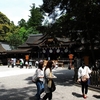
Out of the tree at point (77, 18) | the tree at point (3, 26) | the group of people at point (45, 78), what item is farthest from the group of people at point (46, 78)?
the tree at point (3, 26)

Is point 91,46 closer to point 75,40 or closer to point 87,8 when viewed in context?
point 75,40

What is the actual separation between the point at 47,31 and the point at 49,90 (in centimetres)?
669

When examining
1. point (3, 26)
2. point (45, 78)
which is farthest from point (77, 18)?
point (3, 26)

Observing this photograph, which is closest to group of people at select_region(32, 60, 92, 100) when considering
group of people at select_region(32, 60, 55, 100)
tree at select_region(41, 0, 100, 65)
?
group of people at select_region(32, 60, 55, 100)

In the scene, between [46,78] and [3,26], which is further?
[3,26]

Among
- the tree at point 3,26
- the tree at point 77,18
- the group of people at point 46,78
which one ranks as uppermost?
the tree at point 3,26

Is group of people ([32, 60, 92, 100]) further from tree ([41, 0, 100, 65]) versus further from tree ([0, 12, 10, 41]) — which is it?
tree ([0, 12, 10, 41])

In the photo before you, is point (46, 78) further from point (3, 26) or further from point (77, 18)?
point (3, 26)

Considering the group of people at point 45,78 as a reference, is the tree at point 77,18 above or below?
above

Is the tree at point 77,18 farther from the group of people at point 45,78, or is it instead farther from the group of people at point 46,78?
the group of people at point 46,78

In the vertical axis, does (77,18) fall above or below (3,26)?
below

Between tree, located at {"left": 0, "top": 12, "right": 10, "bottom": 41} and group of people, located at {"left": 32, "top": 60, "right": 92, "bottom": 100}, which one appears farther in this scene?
tree, located at {"left": 0, "top": 12, "right": 10, "bottom": 41}

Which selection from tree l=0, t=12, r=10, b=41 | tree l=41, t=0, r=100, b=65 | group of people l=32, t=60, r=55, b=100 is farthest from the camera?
tree l=0, t=12, r=10, b=41

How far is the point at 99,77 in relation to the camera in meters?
10.8
